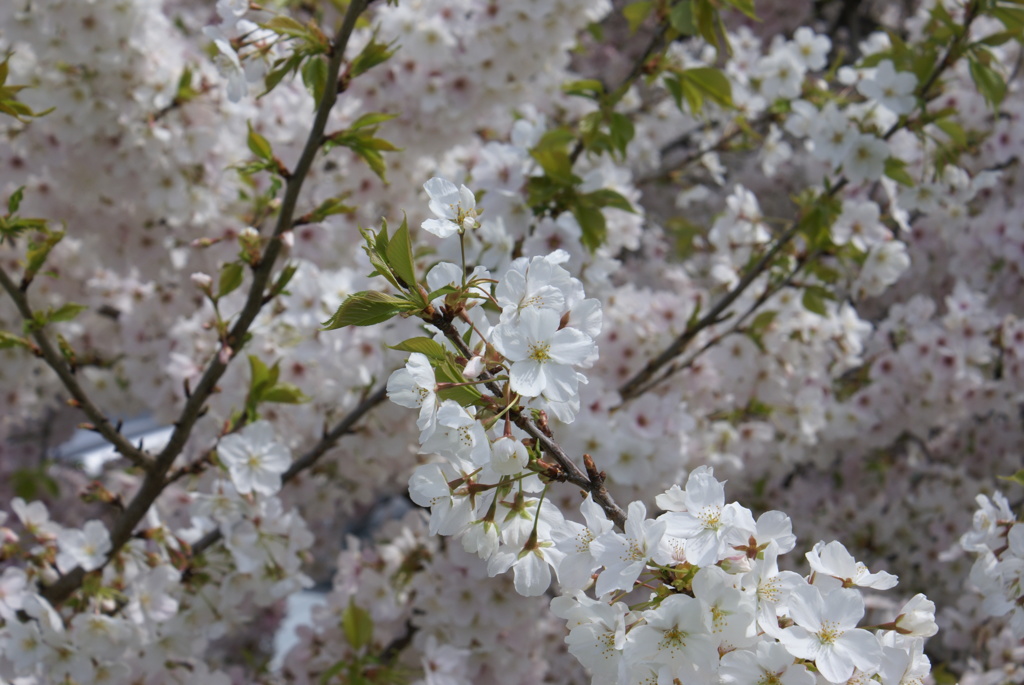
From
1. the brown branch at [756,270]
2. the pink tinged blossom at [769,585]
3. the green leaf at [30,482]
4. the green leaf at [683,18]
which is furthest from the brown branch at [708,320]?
the green leaf at [30,482]

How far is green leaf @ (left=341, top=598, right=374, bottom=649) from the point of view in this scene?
2344 mm

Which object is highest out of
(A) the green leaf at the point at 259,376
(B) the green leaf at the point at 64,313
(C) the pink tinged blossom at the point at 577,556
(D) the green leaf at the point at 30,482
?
(D) the green leaf at the point at 30,482

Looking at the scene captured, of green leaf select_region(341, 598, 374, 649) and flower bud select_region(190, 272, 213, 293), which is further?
green leaf select_region(341, 598, 374, 649)

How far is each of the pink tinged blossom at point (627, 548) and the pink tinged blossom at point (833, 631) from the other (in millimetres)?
171

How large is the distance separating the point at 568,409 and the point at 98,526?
126cm

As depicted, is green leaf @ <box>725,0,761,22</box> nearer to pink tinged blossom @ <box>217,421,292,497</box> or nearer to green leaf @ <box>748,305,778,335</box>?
green leaf @ <box>748,305,778,335</box>

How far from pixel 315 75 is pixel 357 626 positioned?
61.3 inches

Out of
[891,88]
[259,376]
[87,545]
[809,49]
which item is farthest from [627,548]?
[809,49]

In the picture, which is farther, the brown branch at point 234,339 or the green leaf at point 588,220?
the green leaf at point 588,220

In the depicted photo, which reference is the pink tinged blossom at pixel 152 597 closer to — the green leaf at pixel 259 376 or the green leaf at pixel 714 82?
the green leaf at pixel 259 376

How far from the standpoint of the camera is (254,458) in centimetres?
175

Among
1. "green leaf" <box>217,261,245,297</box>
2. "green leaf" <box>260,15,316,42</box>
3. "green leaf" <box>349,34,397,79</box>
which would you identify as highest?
"green leaf" <box>260,15,316,42</box>

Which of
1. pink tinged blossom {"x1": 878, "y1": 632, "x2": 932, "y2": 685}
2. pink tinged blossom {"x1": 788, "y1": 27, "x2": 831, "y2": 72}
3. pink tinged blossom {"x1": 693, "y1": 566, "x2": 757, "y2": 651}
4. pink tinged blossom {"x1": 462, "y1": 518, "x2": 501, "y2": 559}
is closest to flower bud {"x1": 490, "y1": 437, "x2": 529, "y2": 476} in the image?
pink tinged blossom {"x1": 462, "y1": 518, "x2": 501, "y2": 559}

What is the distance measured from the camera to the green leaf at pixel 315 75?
161 centimetres
